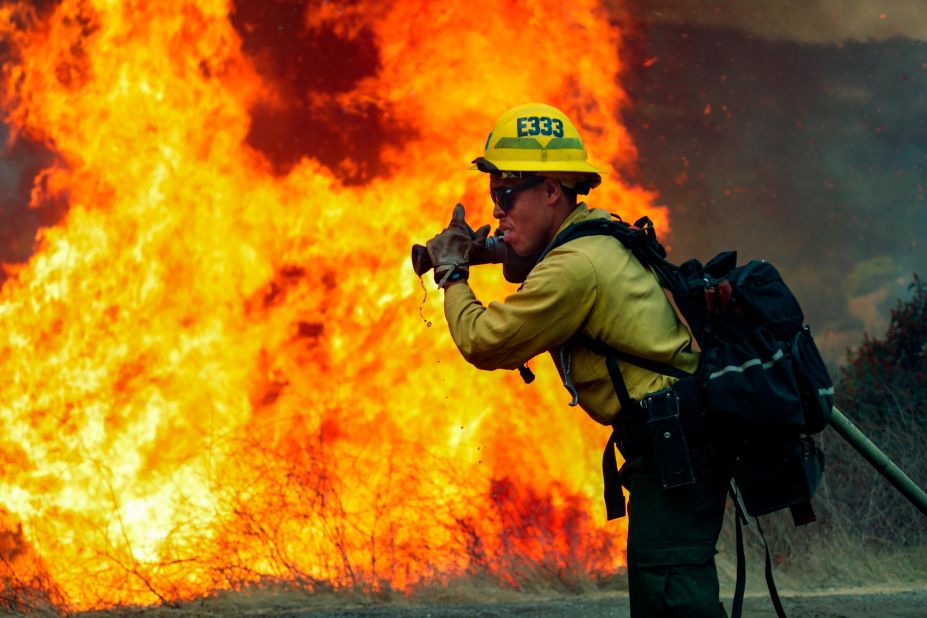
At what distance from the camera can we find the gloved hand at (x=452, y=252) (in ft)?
10.9

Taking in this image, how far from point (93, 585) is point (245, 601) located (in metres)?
1.02

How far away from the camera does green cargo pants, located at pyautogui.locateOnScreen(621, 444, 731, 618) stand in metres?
2.90

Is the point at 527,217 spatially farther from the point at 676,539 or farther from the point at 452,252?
the point at 676,539

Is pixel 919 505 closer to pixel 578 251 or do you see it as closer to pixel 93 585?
pixel 578 251

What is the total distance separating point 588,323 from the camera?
3.05 meters

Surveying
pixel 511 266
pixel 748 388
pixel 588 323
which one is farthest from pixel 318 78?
pixel 748 388

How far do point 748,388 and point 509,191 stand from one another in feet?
3.32

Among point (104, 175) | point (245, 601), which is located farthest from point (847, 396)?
point (104, 175)

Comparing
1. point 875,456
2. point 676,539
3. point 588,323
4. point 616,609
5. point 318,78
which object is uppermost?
point 318,78

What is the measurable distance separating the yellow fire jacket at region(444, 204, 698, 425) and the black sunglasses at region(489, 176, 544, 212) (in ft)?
1.06

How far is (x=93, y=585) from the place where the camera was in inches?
259

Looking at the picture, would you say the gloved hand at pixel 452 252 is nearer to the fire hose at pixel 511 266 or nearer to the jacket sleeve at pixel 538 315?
the fire hose at pixel 511 266

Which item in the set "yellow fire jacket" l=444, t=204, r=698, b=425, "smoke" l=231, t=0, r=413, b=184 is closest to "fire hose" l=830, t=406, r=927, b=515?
"yellow fire jacket" l=444, t=204, r=698, b=425

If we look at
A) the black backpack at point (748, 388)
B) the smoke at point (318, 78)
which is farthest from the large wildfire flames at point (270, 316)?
the black backpack at point (748, 388)
